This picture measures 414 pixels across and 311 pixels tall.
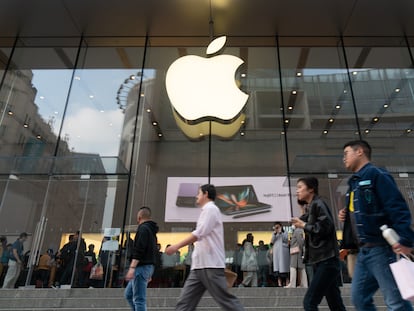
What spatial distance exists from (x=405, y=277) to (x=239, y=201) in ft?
27.0

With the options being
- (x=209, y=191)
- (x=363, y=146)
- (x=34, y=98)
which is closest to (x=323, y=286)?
(x=363, y=146)

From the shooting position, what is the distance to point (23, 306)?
533 centimetres

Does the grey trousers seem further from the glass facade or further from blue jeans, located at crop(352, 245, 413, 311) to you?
the glass facade

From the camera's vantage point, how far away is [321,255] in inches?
116

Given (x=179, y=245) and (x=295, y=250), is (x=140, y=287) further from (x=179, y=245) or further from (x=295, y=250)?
(x=295, y=250)

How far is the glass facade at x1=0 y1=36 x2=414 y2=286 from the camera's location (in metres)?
9.88

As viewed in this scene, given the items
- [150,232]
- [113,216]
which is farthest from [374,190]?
[113,216]

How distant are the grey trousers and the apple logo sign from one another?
6.79m

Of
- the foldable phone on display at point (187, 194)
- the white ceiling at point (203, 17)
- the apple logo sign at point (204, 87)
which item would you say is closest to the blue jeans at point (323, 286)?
the apple logo sign at point (204, 87)

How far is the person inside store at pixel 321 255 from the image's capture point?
286cm

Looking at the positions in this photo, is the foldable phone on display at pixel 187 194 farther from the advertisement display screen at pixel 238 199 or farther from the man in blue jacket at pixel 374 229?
the man in blue jacket at pixel 374 229

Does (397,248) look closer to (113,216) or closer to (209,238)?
(209,238)

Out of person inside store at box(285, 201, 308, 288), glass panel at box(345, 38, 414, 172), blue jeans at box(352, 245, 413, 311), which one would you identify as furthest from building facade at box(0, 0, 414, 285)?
Answer: blue jeans at box(352, 245, 413, 311)

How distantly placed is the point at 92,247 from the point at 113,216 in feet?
3.50
